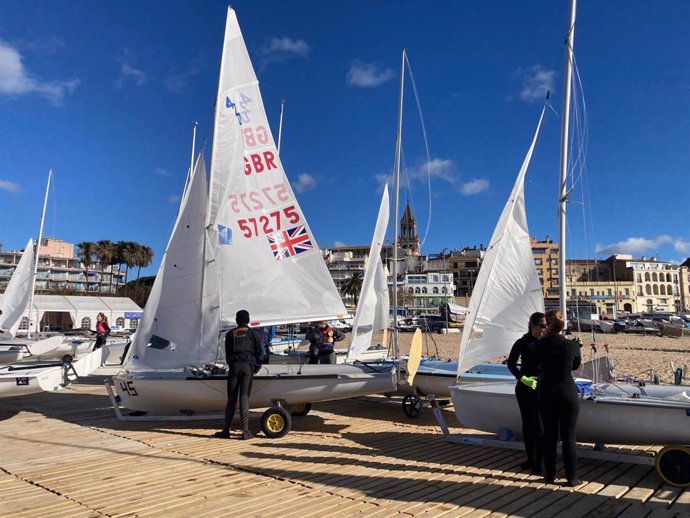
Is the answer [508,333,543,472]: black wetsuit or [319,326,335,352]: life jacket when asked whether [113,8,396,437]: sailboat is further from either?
[508,333,543,472]: black wetsuit

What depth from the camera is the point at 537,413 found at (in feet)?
15.7

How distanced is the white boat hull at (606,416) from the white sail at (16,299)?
51.8 ft

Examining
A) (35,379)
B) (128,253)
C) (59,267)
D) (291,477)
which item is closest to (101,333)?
(35,379)

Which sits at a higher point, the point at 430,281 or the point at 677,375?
the point at 430,281

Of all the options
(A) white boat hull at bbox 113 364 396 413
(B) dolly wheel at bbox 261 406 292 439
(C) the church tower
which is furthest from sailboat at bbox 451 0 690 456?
(C) the church tower

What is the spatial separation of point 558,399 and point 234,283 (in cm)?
503

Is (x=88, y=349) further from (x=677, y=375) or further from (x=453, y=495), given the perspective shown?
(x=677, y=375)

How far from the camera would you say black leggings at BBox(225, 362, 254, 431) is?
629 cm

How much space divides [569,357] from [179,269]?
5.51 meters

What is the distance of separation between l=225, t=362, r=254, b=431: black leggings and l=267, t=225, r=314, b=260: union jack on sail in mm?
2276

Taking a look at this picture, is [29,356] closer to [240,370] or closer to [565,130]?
[240,370]

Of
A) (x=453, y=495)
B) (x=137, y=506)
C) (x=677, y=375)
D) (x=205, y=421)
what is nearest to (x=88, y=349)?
(x=205, y=421)

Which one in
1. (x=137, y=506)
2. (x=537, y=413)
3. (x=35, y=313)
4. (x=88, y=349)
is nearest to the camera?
(x=137, y=506)

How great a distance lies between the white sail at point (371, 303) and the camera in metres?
10.2
